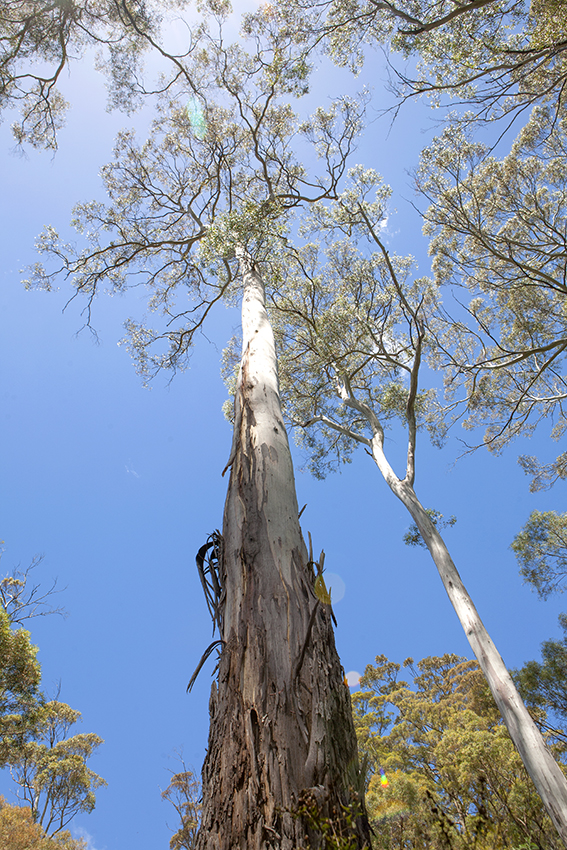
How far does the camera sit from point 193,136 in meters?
8.52

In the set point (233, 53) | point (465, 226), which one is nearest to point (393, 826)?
point (465, 226)

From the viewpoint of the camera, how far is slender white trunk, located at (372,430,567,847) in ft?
11.6

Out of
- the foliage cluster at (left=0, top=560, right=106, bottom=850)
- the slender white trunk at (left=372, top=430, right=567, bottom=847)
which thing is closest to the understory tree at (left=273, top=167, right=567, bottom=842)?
the slender white trunk at (left=372, top=430, right=567, bottom=847)

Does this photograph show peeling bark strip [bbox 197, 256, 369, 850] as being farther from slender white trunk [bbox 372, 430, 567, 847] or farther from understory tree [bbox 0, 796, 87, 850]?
understory tree [bbox 0, 796, 87, 850]

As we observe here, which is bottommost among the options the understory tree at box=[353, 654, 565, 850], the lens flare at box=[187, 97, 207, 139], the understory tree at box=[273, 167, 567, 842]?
the understory tree at box=[353, 654, 565, 850]

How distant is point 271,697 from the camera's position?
1423mm

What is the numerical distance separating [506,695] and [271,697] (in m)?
3.90

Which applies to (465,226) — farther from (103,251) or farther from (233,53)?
(103,251)

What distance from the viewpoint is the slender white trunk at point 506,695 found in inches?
140

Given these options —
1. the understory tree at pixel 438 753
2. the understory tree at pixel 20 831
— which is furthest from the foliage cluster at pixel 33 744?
the understory tree at pixel 438 753

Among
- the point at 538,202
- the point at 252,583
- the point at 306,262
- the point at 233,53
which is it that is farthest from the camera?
the point at 306,262

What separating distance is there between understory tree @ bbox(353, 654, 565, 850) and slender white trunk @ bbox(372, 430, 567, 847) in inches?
15.3

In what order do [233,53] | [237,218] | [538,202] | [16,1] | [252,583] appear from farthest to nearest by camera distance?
[538,202]
[233,53]
[237,218]
[16,1]
[252,583]

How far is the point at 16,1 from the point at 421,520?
879cm
